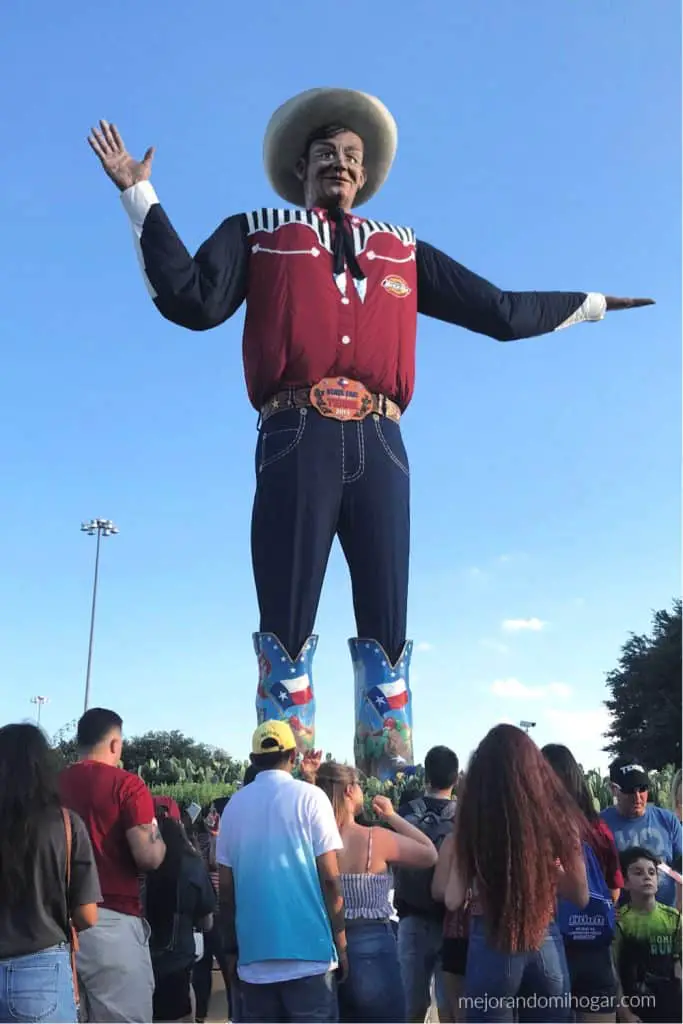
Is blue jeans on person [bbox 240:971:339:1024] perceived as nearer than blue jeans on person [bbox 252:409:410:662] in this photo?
Yes

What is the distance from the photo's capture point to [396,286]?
20.8ft

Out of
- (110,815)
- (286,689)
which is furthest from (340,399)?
(110,815)

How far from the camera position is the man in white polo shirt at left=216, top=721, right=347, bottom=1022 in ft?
10.0

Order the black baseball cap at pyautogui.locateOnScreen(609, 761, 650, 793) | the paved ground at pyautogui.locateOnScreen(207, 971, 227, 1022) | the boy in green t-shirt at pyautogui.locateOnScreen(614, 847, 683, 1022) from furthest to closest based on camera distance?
the paved ground at pyautogui.locateOnScreen(207, 971, 227, 1022) < the black baseball cap at pyautogui.locateOnScreen(609, 761, 650, 793) < the boy in green t-shirt at pyautogui.locateOnScreen(614, 847, 683, 1022)

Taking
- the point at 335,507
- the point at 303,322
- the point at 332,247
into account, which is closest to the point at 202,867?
the point at 335,507

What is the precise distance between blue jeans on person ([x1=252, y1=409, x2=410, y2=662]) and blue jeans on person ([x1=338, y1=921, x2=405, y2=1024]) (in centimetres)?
253

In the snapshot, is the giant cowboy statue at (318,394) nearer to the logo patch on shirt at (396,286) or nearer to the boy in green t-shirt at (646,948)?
the logo patch on shirt at (396,286)

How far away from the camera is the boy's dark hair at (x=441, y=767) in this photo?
427cm

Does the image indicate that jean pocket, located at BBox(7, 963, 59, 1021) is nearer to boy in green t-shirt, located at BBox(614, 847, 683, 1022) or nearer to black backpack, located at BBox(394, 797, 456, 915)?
Result: black backpack, located at BBox(394, 797, 456, 915)

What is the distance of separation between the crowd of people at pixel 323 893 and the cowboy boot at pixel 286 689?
1.87 metres

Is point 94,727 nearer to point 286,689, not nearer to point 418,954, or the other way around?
point 418,954

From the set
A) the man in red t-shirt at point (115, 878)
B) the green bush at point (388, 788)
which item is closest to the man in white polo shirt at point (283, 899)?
the man in red t-shirt at point (115, 878)

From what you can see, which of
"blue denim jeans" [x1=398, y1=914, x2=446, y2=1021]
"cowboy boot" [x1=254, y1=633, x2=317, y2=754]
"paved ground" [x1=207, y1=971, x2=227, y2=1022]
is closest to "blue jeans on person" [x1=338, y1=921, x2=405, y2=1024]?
"blue denim jeans" [x1=398, y1=914, x2=446, y2=1021]

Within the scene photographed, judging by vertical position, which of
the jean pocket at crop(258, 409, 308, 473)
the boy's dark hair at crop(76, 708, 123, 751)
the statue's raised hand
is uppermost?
the statue's raised hand
